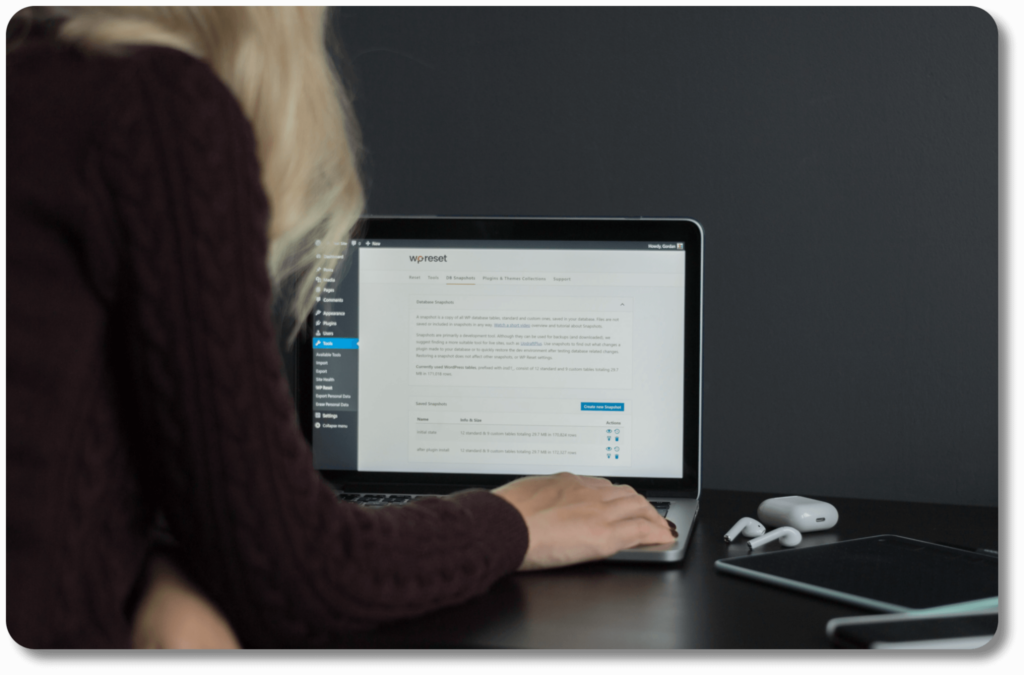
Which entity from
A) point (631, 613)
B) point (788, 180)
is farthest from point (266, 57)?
point (788, 180)

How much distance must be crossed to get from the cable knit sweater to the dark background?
0.70 m

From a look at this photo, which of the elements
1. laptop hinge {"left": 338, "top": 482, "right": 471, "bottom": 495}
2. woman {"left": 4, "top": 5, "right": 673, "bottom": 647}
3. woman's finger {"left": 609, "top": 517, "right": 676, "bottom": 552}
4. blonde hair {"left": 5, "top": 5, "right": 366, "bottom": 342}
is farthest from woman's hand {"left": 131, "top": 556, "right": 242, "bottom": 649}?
laptop hinge {"left": 338, "top": 482, "right": 471, "bottom": 495}

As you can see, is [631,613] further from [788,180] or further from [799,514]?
[788,180]

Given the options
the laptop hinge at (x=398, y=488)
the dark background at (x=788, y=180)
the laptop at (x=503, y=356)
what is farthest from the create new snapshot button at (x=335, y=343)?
the dark background at (x=788, y=180)

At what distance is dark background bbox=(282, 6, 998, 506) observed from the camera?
0.97 metres

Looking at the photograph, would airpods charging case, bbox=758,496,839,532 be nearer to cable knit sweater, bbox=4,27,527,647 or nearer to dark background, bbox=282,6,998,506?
dark background, bbox=282,6,998,506

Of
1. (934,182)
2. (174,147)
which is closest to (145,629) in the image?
(174,147)

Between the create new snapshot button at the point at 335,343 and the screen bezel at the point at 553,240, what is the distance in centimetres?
1

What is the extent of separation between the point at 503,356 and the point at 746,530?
0.33 m

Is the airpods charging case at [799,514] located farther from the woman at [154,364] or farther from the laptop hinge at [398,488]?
the woman at [154,364]

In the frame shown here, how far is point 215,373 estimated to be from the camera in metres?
0.42

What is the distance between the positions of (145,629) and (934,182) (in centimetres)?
96

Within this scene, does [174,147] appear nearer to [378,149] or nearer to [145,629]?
[145,629]

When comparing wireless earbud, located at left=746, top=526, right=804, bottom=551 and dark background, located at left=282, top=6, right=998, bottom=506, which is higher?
dark background, located at left=282, top=6, right=998, bottom=506
